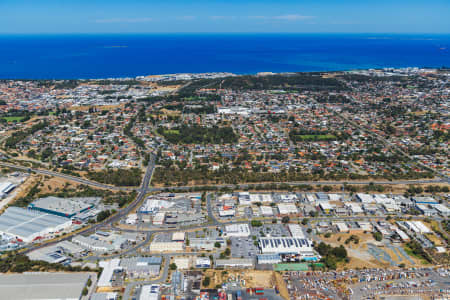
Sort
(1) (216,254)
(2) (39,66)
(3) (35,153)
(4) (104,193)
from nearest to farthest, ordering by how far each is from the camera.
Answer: (1) (216,254) → (4) (104,193) → (3) (35,153) → (2) (39,66)

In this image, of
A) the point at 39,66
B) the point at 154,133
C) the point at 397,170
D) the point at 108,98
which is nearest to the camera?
the point at 397,170

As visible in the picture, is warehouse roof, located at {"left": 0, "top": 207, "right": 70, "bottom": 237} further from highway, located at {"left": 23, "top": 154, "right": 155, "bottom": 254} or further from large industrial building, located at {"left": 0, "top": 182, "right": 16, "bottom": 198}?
large industrial building, located at {"left": 0, "top": 182, "right": 16, "bottom": 198}

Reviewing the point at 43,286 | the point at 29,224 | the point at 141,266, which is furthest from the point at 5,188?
the point at 141,266

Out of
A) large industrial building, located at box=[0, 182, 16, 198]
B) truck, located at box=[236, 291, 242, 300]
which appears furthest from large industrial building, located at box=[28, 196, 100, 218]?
truck, located at box=[236, 291, 242, 300]

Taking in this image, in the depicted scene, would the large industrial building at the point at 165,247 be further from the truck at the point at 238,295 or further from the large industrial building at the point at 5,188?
the large industrial building at the point at 5,188

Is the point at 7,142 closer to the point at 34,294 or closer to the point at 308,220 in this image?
the point at 34,294

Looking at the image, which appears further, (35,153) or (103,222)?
(35,153)

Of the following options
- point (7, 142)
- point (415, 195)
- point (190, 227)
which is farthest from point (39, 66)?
point (415, 195)
